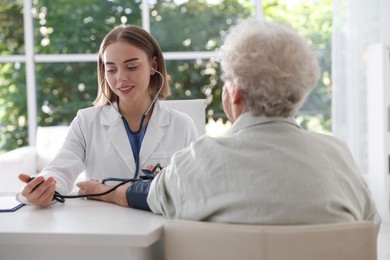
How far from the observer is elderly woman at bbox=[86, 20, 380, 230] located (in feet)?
3.90

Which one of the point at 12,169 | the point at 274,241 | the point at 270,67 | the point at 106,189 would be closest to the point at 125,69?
the point at 106,189

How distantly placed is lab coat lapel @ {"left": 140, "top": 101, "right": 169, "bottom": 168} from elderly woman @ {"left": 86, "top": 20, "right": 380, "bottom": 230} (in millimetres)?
638

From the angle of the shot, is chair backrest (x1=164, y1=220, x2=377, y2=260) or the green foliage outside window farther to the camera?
the green foliage outside window

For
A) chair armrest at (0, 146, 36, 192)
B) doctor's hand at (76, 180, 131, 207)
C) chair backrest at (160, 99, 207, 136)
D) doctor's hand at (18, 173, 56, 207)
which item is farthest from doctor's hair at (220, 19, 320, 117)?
chair armrest at (0, 146, 36, 192)

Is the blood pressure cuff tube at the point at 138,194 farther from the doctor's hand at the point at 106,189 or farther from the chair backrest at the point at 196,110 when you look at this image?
the chair backrest at the point at 196,110

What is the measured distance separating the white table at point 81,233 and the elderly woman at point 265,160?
0.10 m

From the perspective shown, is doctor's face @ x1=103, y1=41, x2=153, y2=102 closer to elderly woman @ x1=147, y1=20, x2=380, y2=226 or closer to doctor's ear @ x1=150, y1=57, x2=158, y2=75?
doctor's ear @ x1=150, y1=57, x2=158, y2=75

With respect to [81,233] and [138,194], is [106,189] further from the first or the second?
[81,233]

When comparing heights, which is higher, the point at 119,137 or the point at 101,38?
the point at 101,38

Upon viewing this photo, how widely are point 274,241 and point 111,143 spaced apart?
3.36ft

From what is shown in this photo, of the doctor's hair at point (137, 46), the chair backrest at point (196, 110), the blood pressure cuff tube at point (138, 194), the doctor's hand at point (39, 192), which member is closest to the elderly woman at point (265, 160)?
the blood pressure cuff tube at point (138, 194)

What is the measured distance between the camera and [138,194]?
147 centimetres

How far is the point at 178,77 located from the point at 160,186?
4.04 m

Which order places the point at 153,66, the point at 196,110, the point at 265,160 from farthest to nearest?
the point at 196,110 → the point at 153,66 → the point at 265,160
